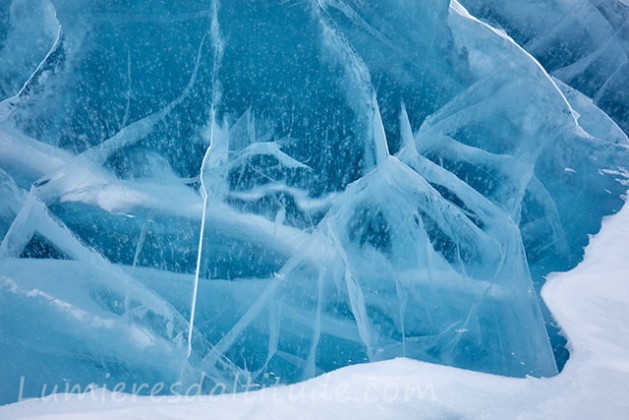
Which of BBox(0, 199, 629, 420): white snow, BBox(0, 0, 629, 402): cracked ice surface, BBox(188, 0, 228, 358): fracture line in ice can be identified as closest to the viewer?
BBox(0, 199, 629, 420): white snow

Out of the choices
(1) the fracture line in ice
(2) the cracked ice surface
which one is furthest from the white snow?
(1) the fracture line in ice

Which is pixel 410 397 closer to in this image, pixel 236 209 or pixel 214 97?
pixel 236 209

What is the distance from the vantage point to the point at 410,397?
1.70 m

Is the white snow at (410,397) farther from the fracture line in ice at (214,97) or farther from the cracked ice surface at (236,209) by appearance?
the fracture line in ice at (214,97)

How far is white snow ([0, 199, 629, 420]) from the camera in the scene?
1.61m

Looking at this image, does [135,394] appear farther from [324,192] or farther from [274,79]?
[274,79]

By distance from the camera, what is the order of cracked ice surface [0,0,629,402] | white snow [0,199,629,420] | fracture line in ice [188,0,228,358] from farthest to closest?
1. fracture line in ice [188,0,228,358]
2. cracked ice surface [0,0,629,402]
3. white snow [0,199,629,420]

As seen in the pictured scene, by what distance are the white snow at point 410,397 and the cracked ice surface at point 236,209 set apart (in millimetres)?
173

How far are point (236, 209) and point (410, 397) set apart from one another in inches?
46.3

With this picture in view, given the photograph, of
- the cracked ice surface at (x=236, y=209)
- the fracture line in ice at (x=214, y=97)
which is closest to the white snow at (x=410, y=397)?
the cracked ice surface at (x=236, y=209)

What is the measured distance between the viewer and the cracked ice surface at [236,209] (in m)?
2.06

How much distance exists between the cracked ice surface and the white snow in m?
0.17

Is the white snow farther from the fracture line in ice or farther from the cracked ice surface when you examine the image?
the fracture line in ice

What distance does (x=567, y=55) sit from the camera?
374cm
